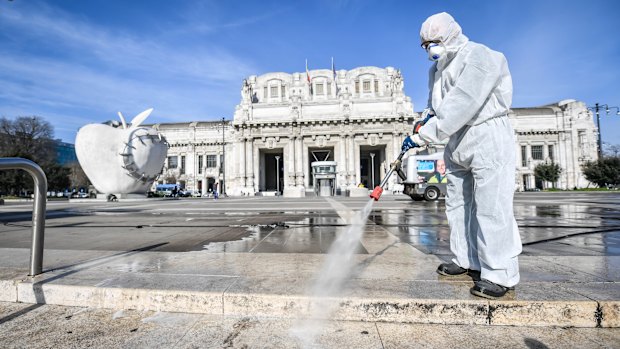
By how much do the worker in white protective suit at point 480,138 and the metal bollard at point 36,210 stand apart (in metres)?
3.25

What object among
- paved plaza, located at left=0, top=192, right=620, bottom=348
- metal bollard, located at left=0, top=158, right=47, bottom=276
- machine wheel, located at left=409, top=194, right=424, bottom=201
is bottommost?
machine wheel, located at left=409, top=194, right=424, bottom=201

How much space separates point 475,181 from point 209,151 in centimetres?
6428

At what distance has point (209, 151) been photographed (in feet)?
205

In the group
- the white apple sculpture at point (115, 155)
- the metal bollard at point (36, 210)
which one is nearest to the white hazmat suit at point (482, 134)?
the metal bollard at point (36, 210)

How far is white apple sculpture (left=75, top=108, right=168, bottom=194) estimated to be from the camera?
80.3 feet

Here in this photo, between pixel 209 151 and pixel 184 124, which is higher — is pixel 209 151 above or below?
below

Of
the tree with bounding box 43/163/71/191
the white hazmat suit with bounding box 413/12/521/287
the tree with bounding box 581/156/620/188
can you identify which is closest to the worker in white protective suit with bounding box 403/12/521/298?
the white hazmat suit with bounding box 413/12/521/287

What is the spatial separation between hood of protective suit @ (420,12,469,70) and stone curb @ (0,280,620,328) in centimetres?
186

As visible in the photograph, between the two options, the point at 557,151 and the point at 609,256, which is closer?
the point at 609,256

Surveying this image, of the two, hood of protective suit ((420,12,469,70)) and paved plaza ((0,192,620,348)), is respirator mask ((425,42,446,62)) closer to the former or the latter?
hood of protective suit ((420,12,469,70))

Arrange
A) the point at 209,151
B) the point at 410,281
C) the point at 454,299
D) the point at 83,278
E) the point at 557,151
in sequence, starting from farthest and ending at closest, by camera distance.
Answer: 1. the point at 209,151
2. the point at 557,151
3. the point at 83,278
4. the point at 410,281
5. the point at 454,299

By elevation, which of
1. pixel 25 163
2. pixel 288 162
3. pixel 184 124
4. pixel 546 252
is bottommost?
pixel 546 252

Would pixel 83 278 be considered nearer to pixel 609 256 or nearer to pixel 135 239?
pixel 135 239

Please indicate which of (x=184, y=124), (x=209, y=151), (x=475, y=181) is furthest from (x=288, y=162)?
(x=475, y=181)
